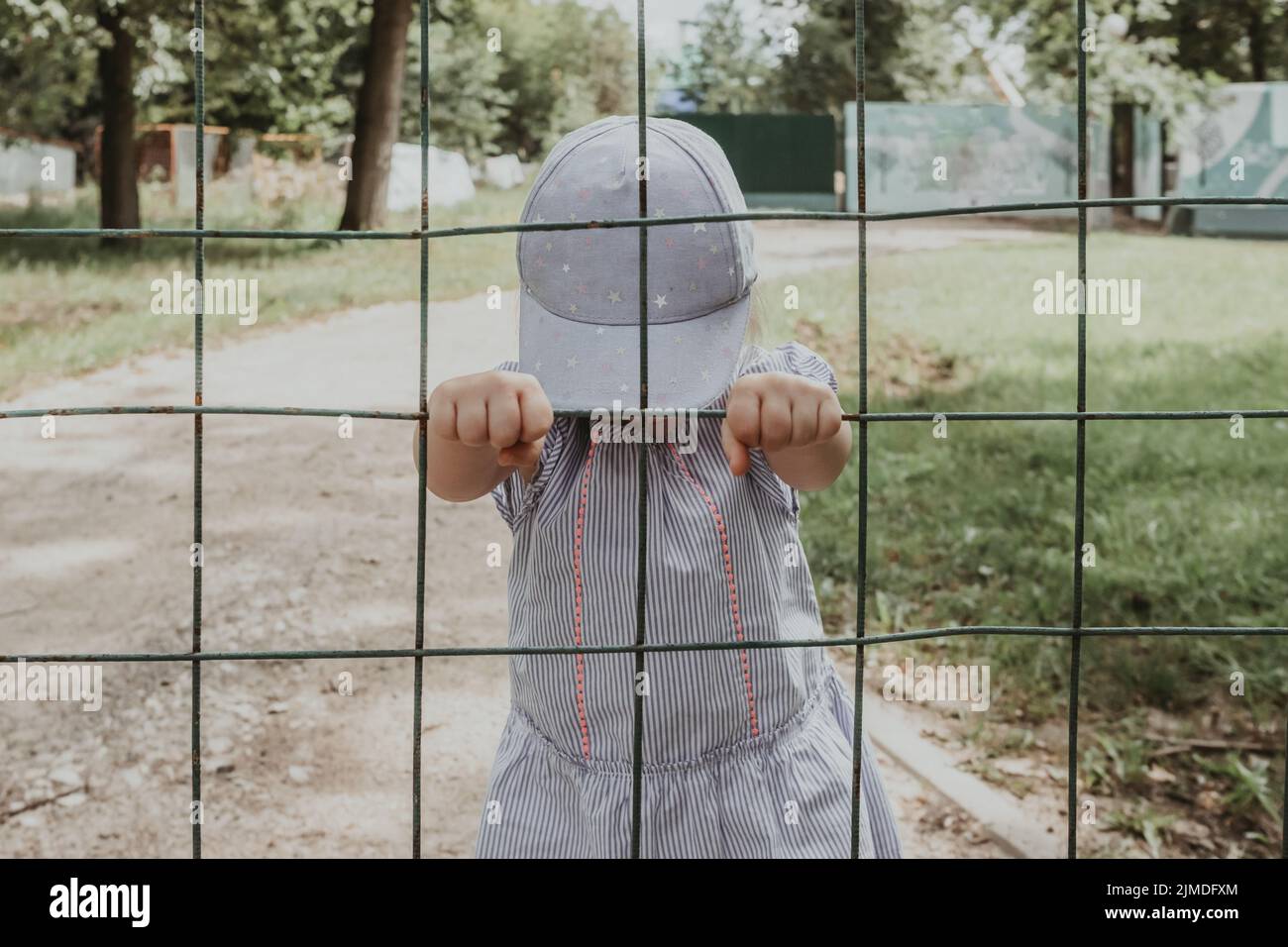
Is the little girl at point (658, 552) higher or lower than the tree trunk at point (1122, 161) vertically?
lower

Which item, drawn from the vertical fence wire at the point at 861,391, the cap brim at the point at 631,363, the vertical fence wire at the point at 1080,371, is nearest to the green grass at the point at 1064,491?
the cap brim at the point at 631,363

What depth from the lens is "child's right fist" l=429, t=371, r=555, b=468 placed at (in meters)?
1.23

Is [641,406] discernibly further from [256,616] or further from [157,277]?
[157,277]

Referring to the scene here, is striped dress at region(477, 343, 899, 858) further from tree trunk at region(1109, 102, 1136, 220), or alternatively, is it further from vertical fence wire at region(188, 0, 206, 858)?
tree trunk at region(1109, 102, 1136, 220)

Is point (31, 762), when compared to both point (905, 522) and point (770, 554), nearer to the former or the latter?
point (770, 554)

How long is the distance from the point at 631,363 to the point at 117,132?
954cm

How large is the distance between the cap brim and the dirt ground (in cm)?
132

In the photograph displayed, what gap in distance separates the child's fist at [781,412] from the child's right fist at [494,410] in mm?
176

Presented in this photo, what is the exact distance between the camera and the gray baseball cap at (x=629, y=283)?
1.41 metres

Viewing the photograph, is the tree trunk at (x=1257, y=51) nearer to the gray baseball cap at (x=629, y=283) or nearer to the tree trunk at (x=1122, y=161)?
the tree trunk at (x=1122, y=161)

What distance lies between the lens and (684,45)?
16.0 m

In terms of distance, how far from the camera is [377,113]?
9.80m

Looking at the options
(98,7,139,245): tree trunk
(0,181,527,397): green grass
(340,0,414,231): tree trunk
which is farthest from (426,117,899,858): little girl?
(98,7,139,245): tree trunk

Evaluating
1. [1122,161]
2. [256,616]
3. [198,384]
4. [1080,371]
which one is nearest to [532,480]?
[198,384]
